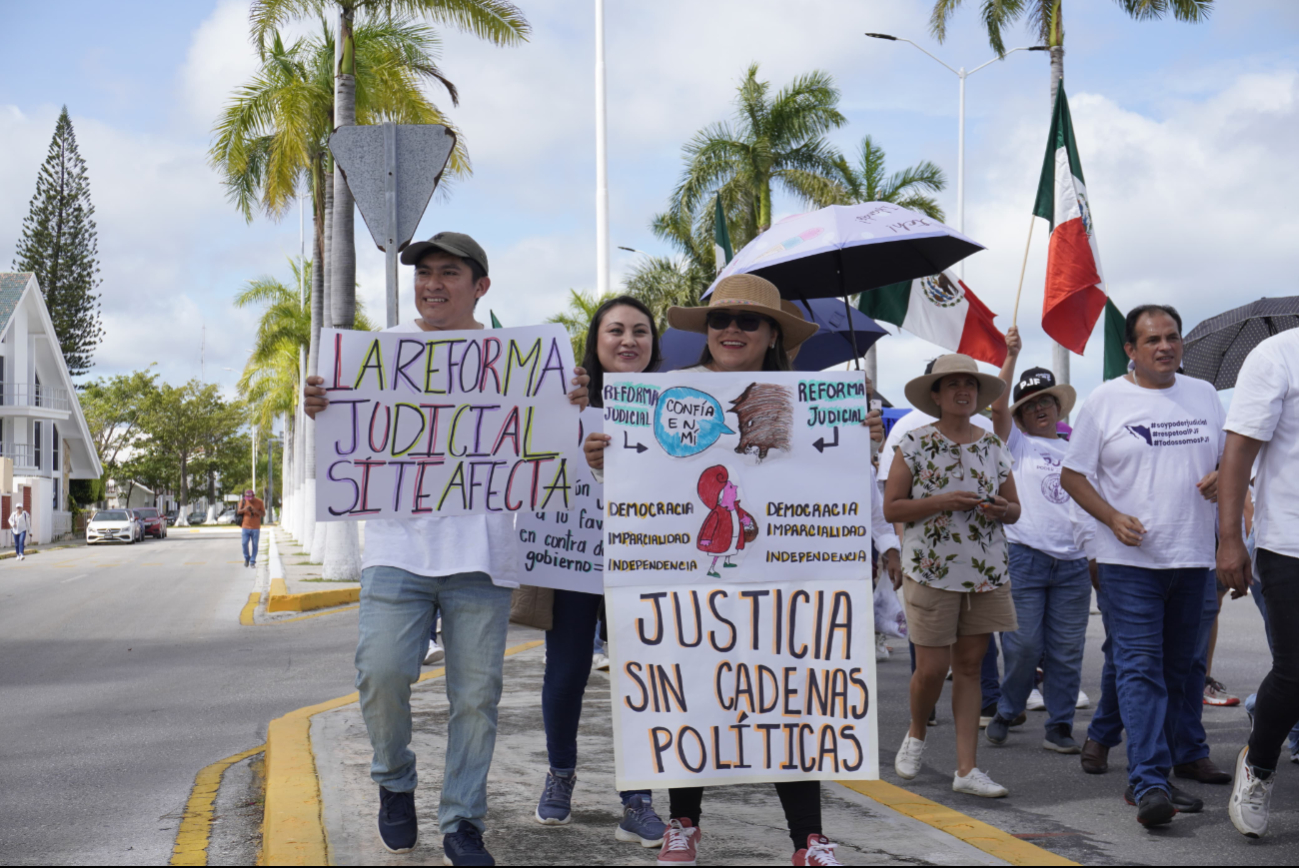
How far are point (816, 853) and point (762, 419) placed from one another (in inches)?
54.1

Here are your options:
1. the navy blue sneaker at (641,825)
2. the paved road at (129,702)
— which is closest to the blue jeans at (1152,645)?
the navy blue sneaker at (641,825)

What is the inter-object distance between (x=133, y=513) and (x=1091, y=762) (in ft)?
168

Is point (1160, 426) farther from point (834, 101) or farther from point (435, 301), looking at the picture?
point (834, 101)

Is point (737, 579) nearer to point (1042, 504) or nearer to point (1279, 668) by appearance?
point (1279, 668)

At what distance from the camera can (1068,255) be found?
7285mm

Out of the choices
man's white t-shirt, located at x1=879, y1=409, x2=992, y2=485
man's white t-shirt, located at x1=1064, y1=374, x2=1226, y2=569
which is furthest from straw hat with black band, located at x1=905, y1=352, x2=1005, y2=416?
man's white t-shirt, located at x1=879, y1=409, x2=992, y2=485

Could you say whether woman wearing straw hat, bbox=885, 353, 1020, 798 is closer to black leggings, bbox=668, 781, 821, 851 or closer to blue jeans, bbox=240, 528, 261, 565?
black leggings, bbox=668, 781, 821, 851

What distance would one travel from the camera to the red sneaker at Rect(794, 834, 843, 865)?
142 inches

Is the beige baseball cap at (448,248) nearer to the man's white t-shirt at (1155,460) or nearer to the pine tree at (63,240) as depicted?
the man's white t-shirt at (1155,460)

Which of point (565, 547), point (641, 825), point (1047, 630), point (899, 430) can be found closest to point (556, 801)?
point (641, 825)

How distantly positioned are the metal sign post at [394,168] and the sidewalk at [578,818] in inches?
108

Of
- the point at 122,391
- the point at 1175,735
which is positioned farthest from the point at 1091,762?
the point at 122,391

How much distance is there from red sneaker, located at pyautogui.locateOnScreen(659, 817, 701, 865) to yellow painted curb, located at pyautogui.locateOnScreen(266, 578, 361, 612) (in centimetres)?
1131

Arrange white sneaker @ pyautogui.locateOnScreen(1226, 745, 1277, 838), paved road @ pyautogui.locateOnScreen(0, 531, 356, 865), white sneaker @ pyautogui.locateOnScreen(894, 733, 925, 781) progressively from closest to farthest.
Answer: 1. white sneaker @ pyautogui.locateOnScreen(1226, 745, 1277, 838)
2. paved road @ pyautogui.locateOnScreen(0, 531, 356, 865)
3. white sneaker @ pyautogui.locateOnScreen(894, 733, 925, 781)
